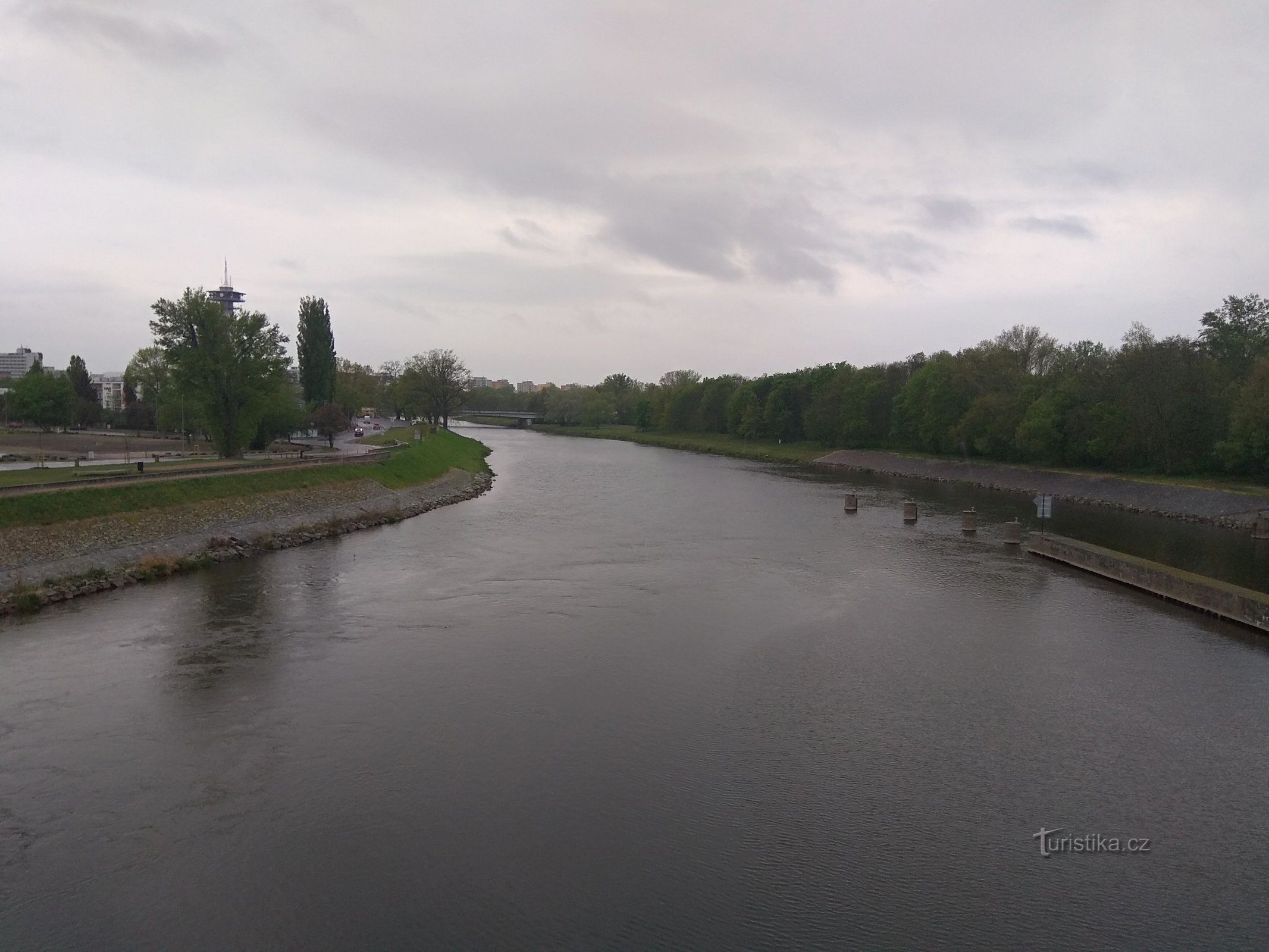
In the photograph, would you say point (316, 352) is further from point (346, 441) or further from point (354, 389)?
point (354, 389)

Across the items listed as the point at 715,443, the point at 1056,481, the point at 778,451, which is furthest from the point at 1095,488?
the point at 715,443

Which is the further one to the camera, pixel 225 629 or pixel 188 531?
pixel 188 531

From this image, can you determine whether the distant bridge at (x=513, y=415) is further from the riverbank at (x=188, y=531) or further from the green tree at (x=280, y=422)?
the riverbank at (x=188, y=531)

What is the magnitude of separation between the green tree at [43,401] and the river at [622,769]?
68.2 meters

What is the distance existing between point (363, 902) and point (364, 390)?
116069 millimetres

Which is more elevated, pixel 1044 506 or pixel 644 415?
pixel 644 415

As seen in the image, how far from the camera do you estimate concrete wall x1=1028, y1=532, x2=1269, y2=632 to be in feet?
66.9

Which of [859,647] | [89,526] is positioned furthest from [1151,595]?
[89,526]

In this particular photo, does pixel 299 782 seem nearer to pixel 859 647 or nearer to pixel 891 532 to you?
pixel 859 647

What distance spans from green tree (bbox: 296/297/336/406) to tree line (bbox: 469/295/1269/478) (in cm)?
4771

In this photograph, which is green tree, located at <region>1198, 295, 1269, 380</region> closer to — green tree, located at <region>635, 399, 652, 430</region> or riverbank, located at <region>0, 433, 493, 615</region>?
riverbank, located at <region>0, 433, 493, 615</region>

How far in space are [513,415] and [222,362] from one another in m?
128

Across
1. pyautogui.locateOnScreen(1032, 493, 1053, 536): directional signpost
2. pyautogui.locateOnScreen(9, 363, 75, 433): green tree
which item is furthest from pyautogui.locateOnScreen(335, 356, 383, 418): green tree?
pyautogui.locateOnScreen(1032, 493, 1053, 536): directional signpost

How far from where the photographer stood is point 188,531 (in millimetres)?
27688
